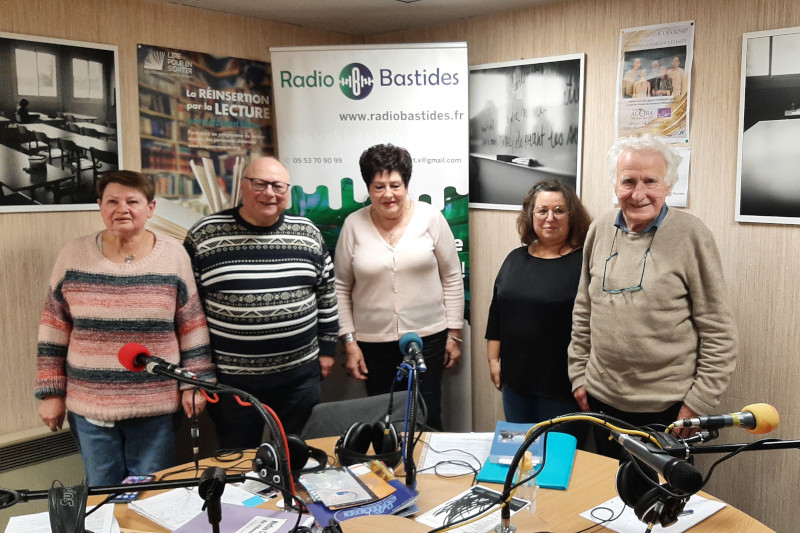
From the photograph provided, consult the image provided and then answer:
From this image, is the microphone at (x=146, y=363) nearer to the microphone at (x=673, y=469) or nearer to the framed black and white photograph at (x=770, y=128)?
the microphone at (x=673, y=469)

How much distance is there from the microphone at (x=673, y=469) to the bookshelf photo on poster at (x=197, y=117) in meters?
2.67

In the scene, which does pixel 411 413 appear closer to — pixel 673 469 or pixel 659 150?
pixel 673 469

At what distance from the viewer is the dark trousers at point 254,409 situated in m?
2.55

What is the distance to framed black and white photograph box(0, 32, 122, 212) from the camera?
2605 mm

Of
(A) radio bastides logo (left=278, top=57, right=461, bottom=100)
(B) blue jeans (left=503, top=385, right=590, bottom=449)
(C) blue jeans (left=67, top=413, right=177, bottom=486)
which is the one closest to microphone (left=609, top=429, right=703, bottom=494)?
(B) blue jeans (left=503, top=385, right=590, bottom=449)

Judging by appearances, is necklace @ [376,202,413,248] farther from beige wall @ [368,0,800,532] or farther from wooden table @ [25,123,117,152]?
wooden table @ [25,123,117,152]

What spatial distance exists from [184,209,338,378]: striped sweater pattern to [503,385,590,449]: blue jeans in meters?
0.93

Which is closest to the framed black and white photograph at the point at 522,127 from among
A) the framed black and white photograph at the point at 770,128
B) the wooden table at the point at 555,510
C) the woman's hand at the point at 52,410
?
the framed black and white photograph at the point at 770,128

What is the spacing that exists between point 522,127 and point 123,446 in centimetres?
233

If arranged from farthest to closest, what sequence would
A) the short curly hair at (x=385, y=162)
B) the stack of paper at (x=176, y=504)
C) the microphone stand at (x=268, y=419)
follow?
the short curly hair at (x=385, y=162), the stack of paper at (x=176, y=504), the microphone stand at (x=268, y=419)

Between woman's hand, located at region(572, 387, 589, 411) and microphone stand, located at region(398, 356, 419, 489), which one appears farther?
woman's hand, located at region(572, 387, 589, 411)

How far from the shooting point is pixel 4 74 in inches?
101

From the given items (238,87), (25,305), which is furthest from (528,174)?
(25,305)

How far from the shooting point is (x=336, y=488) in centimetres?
174
